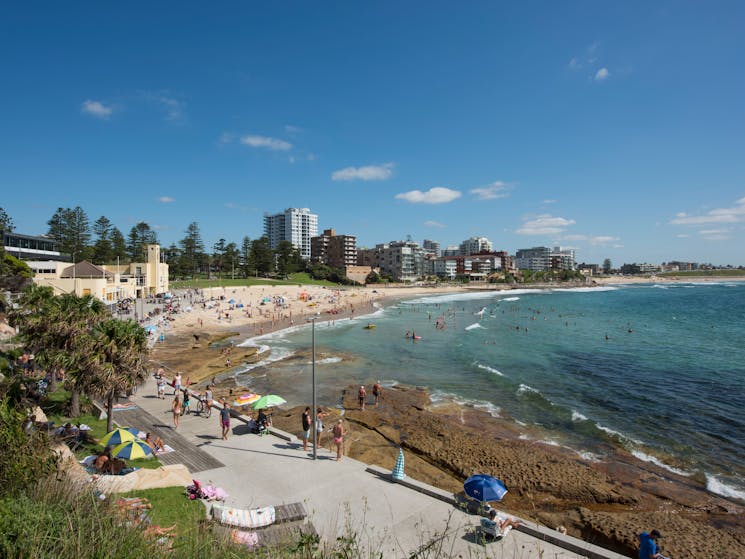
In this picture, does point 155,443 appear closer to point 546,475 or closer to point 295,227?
point 546,475

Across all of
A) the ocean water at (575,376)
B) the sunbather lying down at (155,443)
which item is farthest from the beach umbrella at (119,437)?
the ocean water at (575,376)

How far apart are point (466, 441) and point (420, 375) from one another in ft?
38.5

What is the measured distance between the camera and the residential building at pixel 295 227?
182250 millimetres

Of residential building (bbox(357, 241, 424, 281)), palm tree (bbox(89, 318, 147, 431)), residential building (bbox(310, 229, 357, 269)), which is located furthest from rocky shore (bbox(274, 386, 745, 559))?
residential building (bbox(357, 241, 424, 281))

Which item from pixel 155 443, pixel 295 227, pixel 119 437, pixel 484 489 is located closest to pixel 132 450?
pixel 119 437

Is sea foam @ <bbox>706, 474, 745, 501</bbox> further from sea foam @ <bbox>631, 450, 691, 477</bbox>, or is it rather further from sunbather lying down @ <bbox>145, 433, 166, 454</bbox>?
sunbather lying down @ <bbox>145, 433, 166, 454</bbox>

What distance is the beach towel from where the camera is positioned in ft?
27.8

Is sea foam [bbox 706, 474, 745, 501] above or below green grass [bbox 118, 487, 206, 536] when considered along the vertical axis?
below

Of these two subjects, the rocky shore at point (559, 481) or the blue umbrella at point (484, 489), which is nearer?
the blue umbrella at point (484, 489)

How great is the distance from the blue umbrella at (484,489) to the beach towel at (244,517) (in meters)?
5.28

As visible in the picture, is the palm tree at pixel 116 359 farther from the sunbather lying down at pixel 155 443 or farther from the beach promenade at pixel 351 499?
the beach promenade at pixel 351 499

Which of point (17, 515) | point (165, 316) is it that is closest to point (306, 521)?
point (17, 515)

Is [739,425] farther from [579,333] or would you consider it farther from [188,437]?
[579,333]

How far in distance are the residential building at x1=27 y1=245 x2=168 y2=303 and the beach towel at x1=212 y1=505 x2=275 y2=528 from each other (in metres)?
27.5
